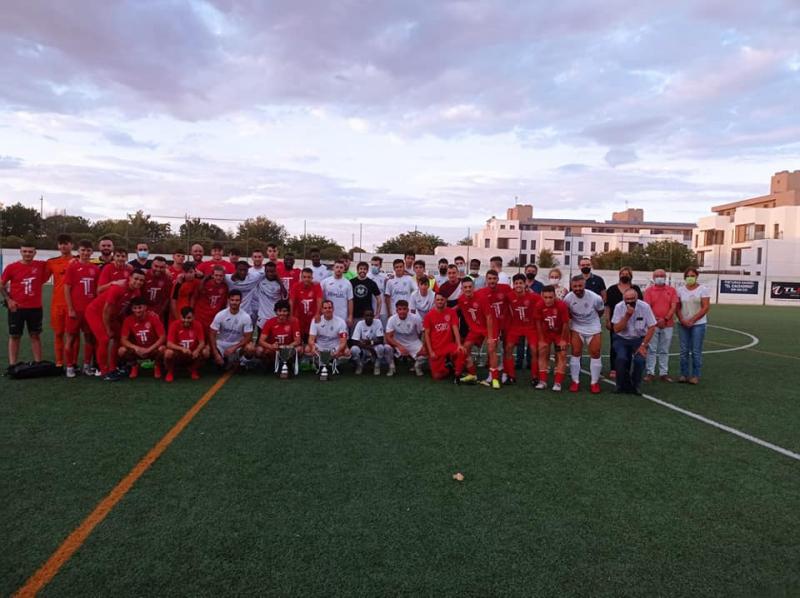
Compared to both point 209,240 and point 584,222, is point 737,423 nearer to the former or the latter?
point 209,240

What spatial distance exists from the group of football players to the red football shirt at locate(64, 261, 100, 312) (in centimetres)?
2

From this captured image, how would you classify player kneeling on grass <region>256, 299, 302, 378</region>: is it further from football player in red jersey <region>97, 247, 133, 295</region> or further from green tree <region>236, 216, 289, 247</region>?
green tree <region>236, 216, 289, 247</region>

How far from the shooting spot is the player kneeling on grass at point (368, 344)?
25.8 ft

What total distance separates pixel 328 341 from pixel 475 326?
2.16 meters

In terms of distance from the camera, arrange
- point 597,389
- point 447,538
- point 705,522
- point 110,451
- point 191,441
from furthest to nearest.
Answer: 1. point 597,389
2. point 191,441
3. point 110,451
4. point 705,522
5. point 447,538

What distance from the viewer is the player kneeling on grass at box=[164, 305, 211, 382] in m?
7.13

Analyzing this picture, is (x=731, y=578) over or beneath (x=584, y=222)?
beneath

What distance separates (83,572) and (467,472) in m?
2.61

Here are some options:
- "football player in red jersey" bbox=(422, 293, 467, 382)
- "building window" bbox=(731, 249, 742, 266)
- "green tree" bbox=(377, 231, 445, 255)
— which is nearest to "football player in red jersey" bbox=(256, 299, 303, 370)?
"football player in red jersey" bbox=(422, 293, 467, 382)

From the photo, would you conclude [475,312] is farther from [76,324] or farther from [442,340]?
[76,324]

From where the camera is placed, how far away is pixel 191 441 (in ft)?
15.5

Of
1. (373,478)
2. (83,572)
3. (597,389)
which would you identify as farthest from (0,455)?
(597,389)

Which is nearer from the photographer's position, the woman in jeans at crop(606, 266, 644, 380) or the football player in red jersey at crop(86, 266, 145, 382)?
the football player in red jersey at crop(86, 266, 145, 382)

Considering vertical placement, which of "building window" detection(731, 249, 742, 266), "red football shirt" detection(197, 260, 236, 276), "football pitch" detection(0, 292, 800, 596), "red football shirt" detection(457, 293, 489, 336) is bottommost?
"football pitch" detection(0, 292, 800, 596)
